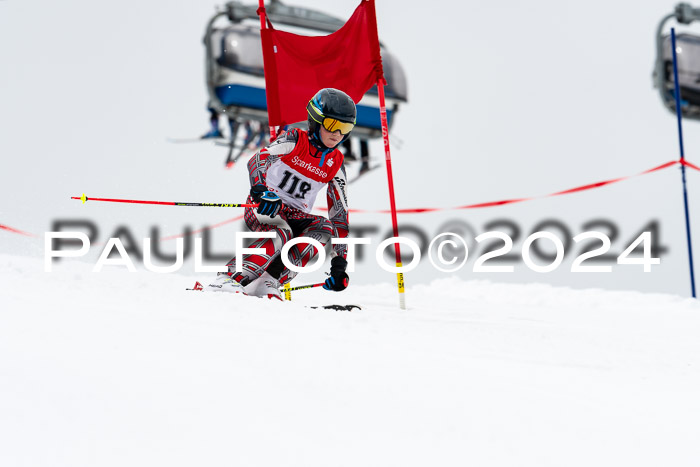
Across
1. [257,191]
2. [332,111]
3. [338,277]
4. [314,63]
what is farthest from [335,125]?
[314,63]

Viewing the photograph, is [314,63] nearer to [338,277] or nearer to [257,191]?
[257,191]

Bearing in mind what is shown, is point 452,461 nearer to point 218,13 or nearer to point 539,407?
point 539,407

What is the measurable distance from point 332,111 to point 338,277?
1.12 meters

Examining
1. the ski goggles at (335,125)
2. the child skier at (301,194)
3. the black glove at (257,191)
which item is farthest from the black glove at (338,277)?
the ski goggles at (335,125)

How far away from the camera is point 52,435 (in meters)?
1.48

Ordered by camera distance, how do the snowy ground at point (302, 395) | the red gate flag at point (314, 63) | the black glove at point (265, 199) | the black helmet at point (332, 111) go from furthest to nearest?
the red gate flag at point (314, 63), the black helmet at point (332, 111), the black glove at point (265, 199), the snowy ground at point (302, 395)

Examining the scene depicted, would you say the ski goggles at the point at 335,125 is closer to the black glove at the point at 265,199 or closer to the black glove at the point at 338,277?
the black glove at the point at 265,199

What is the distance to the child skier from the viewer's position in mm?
4191

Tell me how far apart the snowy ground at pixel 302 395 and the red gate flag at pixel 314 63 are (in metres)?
2.67

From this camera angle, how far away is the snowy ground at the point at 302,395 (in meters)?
1.52

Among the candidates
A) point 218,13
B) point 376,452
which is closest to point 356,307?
point 376,452

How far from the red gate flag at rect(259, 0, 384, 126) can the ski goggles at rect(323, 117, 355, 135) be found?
1281mm

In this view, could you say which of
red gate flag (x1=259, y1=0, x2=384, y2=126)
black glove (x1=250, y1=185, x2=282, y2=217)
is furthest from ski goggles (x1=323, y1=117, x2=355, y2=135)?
red gate flag (x1=259, y1=0, x2=384, y2=126)

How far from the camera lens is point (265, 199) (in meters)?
3.97
